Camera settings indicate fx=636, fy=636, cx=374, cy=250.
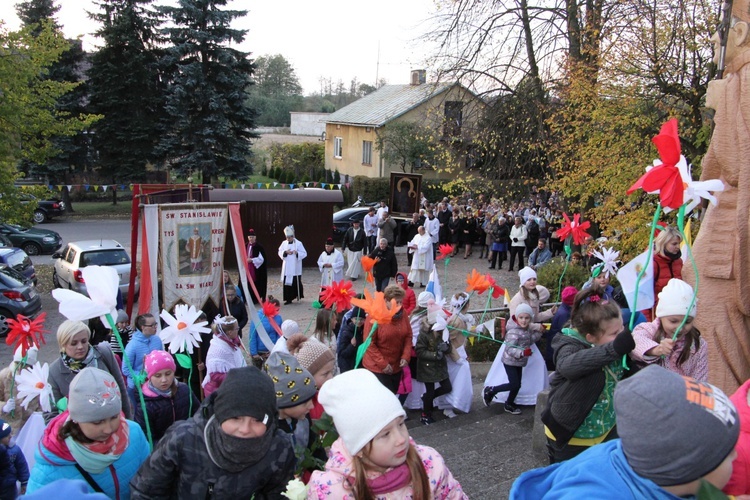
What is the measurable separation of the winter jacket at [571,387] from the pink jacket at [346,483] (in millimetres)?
1365

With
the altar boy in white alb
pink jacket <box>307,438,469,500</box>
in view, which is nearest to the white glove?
pink jacket <box>307,438,469,500</box>

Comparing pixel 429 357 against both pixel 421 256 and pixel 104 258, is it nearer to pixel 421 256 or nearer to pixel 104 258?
pixel 421 256

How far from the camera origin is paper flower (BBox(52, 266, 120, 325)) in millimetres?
4055

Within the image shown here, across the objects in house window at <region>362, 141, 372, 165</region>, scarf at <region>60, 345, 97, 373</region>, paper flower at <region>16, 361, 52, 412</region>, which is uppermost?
house window at <region>362, 141, 372, 165</region>

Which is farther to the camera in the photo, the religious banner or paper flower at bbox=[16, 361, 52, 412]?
the religious banner

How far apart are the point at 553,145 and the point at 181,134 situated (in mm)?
21674

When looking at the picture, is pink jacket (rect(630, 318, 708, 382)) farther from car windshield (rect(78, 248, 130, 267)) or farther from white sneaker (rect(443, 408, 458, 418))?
car windshield (rect(78, 248, 130, 267))

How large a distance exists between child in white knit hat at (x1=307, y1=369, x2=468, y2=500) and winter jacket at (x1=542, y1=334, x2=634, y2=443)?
1.39m

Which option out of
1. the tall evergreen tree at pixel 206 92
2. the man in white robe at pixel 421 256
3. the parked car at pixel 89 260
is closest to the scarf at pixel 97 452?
the parked car at pixel 89 260

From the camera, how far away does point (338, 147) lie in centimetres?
4234

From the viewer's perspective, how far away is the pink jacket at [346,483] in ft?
8.28

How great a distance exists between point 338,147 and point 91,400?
3985 cm

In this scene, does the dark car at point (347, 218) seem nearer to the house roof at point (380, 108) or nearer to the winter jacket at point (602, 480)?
the house roof at point (380, 108)

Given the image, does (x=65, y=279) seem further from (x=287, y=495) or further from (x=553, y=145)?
(x=287, y=495)
